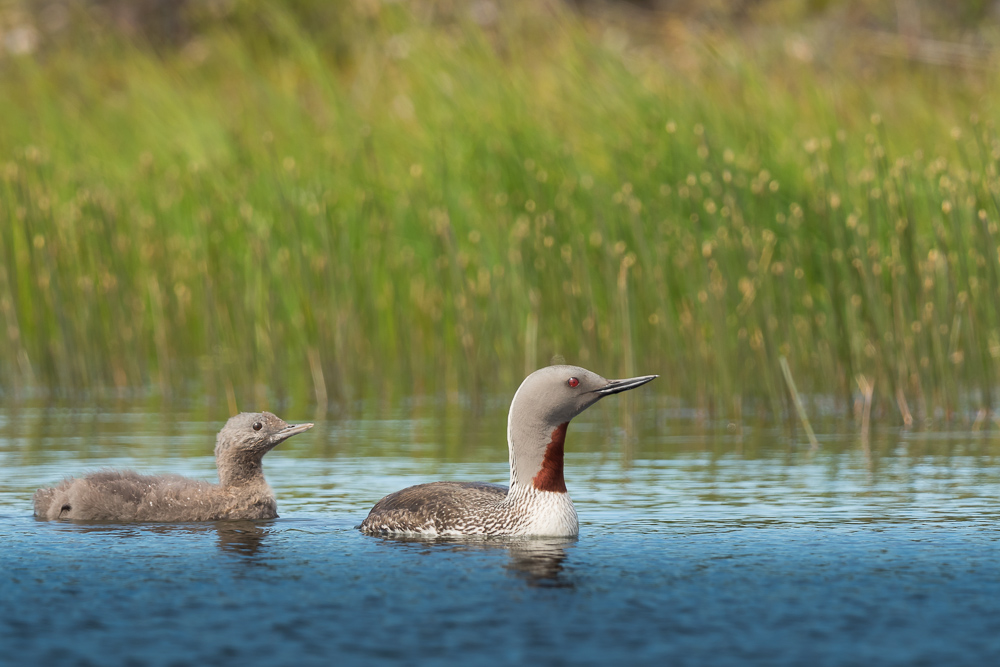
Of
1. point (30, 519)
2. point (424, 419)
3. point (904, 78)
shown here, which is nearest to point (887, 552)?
point (30, 519)

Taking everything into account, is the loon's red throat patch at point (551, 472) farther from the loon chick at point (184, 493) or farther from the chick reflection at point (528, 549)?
the loon chick at point (184, 493)

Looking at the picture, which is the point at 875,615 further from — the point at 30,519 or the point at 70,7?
the point at 70,7

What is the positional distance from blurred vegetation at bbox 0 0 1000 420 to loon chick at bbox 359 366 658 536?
12.4ft

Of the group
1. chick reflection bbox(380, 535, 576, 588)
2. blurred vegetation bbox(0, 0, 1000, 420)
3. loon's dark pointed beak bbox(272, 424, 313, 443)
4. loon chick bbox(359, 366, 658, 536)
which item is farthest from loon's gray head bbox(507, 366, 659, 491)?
blurred vegetation bbox(0, 0, 1000, 420)

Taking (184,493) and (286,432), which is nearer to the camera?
(184,493)

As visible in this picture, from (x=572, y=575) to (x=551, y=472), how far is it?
972mm

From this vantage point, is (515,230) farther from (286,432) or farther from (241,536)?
(241,536)

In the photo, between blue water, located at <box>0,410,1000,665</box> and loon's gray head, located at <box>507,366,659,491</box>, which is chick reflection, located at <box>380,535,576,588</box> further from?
loon's gray head, located at <box>507,366,659,491</box>

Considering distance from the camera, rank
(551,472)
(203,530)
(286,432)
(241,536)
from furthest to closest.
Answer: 1. (286,432)
2. (203,530)
3. (241,536)
4. (551,472)

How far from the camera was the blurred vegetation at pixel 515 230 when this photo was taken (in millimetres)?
11016

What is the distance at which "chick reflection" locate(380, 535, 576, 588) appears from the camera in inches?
245

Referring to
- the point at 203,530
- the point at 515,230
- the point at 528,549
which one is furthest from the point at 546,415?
the point at 515,230

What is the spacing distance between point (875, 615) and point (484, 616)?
136 cm

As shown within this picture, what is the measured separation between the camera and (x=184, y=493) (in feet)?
26.0
